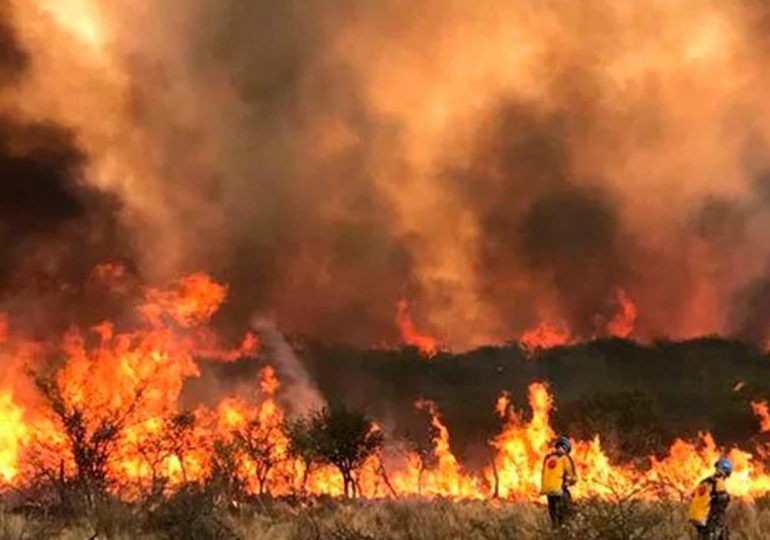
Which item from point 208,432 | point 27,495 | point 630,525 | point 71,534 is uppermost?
point 208,432

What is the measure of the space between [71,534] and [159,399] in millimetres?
39284

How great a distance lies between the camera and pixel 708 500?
53.9ft

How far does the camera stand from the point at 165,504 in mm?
23047

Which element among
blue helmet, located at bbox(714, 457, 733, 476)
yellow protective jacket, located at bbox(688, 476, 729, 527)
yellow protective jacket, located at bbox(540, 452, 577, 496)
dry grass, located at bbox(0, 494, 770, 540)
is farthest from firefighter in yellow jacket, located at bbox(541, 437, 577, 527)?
blue helmet, located at bbox(714, 457, 733, 476)

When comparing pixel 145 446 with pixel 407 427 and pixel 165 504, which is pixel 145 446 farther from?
pixel 407 427

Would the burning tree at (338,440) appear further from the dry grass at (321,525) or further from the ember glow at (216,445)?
the dry grass at (321,525)

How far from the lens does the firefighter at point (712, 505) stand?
16.2 metres

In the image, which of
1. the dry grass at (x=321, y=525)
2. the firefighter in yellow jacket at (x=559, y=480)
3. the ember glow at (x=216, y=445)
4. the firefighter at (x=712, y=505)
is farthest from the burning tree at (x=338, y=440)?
the firefighter at (x=712, y=505)

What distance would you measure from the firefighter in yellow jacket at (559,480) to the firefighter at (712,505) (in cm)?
358

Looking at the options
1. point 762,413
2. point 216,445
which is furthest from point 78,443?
point 762,413

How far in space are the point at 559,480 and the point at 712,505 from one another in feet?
13.5

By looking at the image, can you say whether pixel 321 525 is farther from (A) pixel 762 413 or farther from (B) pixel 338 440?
(A) pixel 762 413

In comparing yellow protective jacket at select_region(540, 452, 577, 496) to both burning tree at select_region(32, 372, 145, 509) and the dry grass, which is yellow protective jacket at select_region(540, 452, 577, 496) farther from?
burning tree at select_region(32, 372, 145, 509)

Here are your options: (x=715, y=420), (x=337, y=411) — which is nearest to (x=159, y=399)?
(x=337, y=411)
